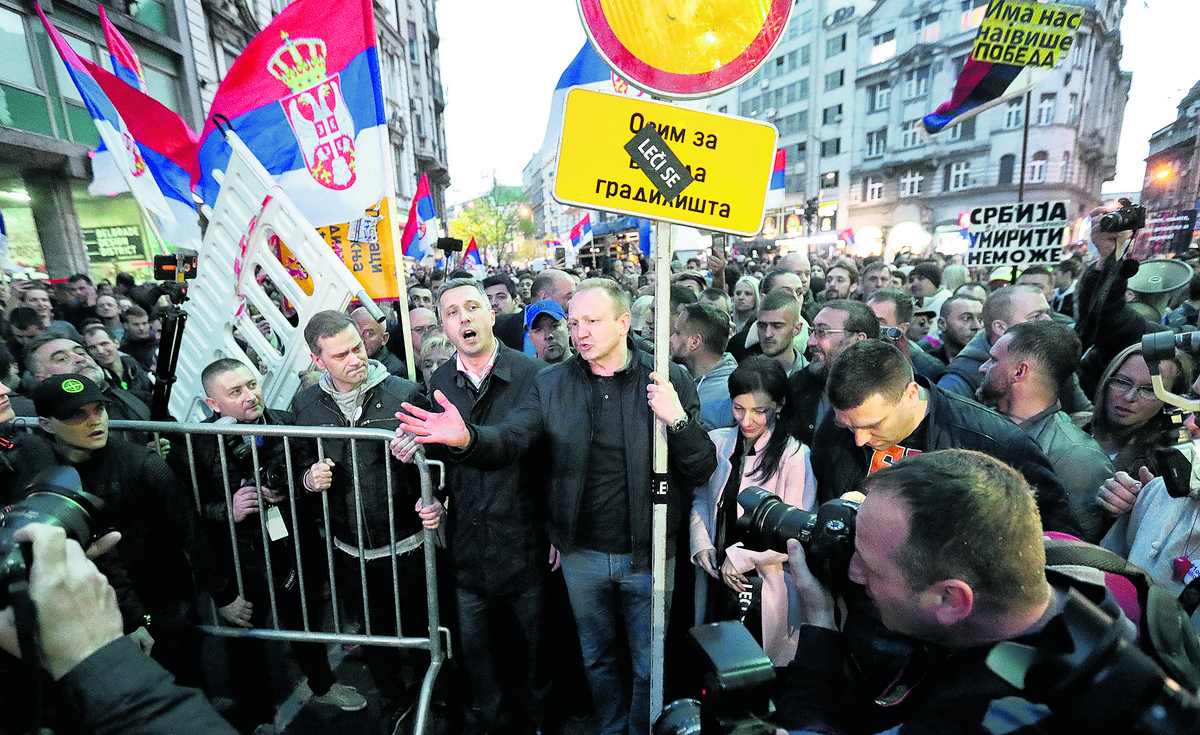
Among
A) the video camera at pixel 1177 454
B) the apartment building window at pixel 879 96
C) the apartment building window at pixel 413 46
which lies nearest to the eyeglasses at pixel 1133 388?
the video camera at pixel 1177 454

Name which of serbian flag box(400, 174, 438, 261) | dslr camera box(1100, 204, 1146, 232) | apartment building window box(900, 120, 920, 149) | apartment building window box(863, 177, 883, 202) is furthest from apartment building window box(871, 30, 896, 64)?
dslr camera box(1100, 204, 1146, 232)

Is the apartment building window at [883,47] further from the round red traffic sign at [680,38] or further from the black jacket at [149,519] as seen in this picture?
the black jacket at [149,519]

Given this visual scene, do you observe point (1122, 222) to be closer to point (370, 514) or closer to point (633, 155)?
point (633, 155)

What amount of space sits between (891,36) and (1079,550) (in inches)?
1939

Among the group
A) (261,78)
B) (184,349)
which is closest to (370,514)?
(184,349)

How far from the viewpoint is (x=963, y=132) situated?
122ft

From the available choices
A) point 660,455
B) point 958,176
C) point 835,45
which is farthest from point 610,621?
point 835,45

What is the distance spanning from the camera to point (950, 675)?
1.11 metres

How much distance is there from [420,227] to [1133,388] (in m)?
9.41

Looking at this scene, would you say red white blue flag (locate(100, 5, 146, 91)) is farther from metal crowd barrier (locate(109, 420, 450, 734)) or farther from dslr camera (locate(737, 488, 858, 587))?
A: dslr camera (locate(737, 488, 858, 587))

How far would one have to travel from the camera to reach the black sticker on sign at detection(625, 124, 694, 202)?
1.71m

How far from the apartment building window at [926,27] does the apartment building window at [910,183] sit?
8189mm

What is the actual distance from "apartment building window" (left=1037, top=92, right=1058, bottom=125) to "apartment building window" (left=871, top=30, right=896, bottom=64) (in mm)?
9869

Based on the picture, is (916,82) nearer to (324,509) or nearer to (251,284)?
(251,284)
